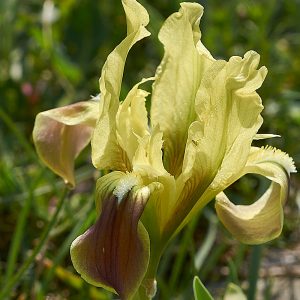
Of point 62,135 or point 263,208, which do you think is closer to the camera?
point 263,208

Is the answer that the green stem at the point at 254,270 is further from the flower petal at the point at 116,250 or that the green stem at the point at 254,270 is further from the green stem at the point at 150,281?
the flower petal at the point at 116,250

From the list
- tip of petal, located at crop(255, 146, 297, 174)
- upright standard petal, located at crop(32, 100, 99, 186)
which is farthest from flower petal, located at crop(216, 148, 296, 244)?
upright standard petal, located at crop(32, 100, 99, 186)

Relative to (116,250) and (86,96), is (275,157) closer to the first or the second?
(116,250)

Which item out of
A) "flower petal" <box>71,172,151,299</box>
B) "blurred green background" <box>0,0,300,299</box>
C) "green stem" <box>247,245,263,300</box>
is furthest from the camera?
"blurred green background" <box>0,0,300,299</box>

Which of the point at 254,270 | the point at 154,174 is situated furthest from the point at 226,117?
the point at 254,270

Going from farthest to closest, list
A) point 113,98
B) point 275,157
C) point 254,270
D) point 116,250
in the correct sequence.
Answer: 1. point 254,270
2. point 275,157
3. point 113,98
4. point 116,250

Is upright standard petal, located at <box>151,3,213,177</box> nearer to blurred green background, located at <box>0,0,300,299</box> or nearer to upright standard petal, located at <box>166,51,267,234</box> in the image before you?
upright standard petal, located at <box>166,51,267,234</box>

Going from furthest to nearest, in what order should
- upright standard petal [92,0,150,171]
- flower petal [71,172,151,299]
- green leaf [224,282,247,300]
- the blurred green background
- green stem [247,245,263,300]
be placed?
the blurred green background < green stem [247,245,263,300] < green leaf [224,282,247,300] < upright standard petal [92,0,150,171] < flower petal [71,172,151,299]
